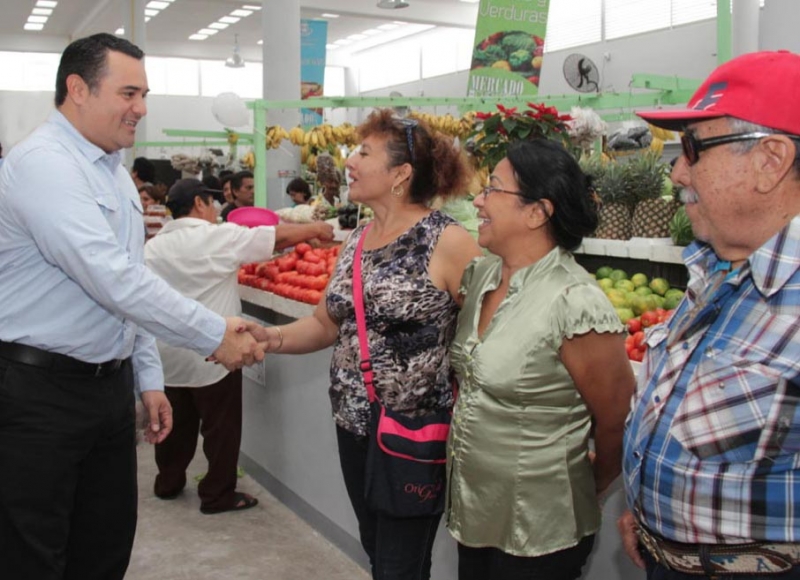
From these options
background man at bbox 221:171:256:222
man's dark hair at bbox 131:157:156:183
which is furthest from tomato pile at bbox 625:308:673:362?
man's dark hair at bbox 131:157:156:183

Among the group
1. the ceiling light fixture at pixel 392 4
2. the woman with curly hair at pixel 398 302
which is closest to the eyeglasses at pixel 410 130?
the woman with curly hair at pixel 398 302

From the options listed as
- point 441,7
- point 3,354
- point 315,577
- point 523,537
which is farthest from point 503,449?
point 441,7

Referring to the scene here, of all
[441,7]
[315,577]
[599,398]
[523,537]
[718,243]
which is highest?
[441,7]

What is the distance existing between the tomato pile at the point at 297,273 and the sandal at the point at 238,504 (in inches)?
47.5

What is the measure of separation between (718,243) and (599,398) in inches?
23.8

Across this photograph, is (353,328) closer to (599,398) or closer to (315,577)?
(599,398)

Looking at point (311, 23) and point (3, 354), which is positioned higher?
point (311, 23)

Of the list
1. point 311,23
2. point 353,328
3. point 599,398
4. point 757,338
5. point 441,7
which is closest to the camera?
point 757,338

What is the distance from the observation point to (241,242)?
14.6 feet

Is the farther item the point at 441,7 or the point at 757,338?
the point at 441,7

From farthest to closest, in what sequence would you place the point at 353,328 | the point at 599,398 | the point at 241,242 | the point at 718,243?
the point at 241,242 → the point at 353,328 → the point at 599,398 → the point at 718,243

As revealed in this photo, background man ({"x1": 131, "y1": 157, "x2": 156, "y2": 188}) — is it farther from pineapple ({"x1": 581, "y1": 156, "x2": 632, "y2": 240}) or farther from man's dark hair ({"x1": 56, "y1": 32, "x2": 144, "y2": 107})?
man's dark hair ({"x1": 56, "y1": 32, "x2": 144, "y2": 107})

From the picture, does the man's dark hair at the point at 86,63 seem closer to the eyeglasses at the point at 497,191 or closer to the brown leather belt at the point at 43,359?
the brown leather belt at the point at 43,359

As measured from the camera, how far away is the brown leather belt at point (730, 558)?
4.73 ft
